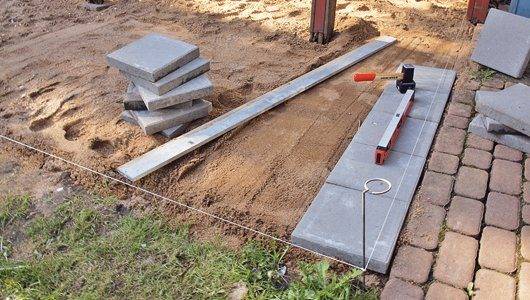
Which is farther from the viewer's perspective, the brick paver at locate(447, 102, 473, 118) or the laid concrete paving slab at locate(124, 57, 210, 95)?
the brick paver at locate(447, 102, 473, 118)

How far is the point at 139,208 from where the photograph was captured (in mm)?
3021

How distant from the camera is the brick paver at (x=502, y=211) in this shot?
2711 mm

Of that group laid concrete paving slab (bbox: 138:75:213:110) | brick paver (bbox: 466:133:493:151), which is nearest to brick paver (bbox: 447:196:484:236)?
brick paver (bbox: 466:133:493:151)

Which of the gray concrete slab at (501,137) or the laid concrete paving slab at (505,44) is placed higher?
the laid concrete paving slab at (505,44)

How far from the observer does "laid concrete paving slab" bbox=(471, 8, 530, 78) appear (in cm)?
407

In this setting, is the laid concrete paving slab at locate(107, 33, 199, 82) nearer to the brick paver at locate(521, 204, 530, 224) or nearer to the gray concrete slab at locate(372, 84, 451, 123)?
the gray concrete slab at locate(372, 84, 451, 123)

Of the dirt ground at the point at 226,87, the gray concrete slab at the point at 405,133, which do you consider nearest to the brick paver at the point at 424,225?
the gray concrete slab at the point at 405,133

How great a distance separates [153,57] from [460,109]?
234cm

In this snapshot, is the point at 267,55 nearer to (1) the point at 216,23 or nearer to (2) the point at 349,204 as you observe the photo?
(1) the point at 216,23

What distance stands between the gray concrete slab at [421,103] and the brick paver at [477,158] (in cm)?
41

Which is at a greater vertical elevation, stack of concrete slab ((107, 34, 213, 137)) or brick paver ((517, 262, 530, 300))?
stack of concrete slab ((107, 34, 213, 137))

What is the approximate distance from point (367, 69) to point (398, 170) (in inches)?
67.5

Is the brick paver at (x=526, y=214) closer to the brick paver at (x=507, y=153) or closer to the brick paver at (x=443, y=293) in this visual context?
the brick paver at (x=507, y=153)

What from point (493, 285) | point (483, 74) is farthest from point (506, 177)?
point (483, 74)
